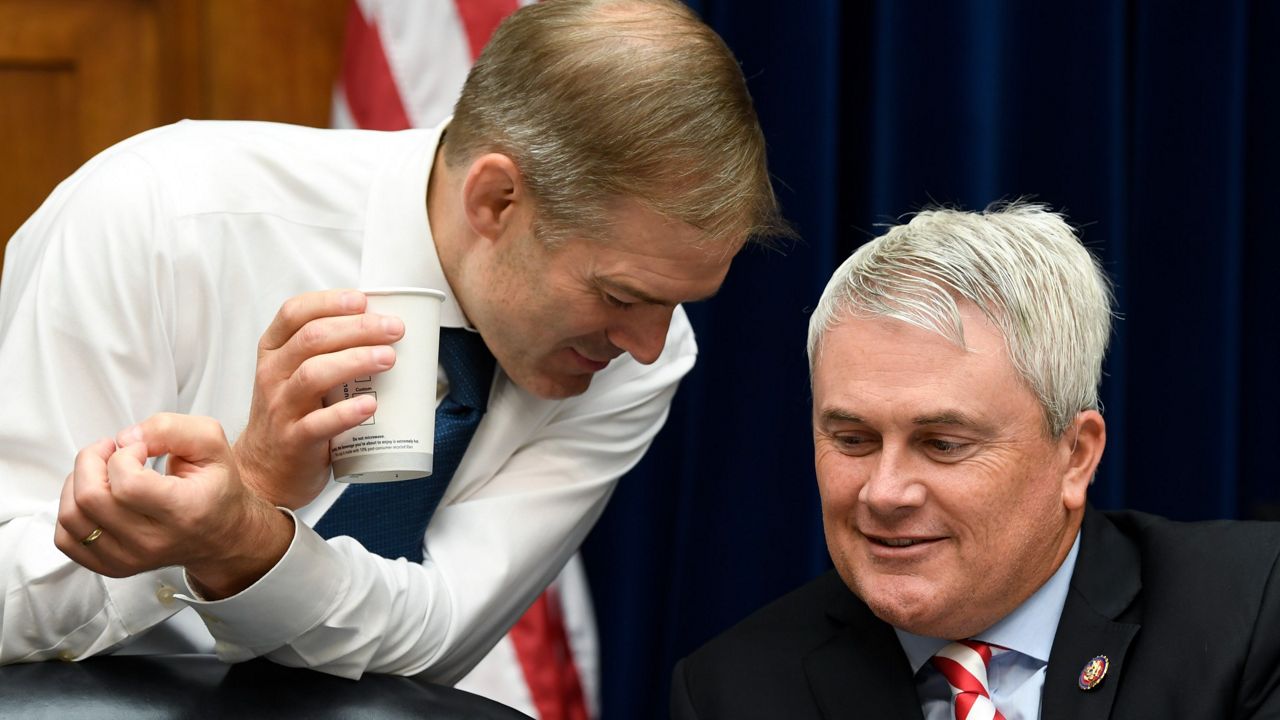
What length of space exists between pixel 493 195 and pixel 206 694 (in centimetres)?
73

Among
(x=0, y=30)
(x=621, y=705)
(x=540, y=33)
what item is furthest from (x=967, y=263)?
(x=0, y=30)

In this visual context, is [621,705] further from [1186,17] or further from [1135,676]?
[1186,17]

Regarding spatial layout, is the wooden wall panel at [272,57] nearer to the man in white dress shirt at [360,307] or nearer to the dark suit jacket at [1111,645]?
the man in white dress shirt at [360,307]

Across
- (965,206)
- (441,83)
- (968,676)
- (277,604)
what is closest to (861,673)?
(968,676)

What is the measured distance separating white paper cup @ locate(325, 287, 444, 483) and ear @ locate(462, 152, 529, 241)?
1.14 ft

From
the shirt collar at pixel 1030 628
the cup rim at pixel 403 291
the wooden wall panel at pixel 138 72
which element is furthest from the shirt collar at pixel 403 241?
the wooden wall panel at pixel 138 72

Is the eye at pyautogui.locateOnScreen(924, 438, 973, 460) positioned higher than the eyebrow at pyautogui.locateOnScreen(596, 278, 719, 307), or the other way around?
the eyebrow at pyautogui.locateOnScreen(596, 278, 719, 307)

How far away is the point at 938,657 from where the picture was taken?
1823 millimetres

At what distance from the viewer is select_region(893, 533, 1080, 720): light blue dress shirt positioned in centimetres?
179

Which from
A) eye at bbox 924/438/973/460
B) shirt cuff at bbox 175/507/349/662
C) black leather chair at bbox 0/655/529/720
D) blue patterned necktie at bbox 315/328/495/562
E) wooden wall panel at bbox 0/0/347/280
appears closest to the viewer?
black leather chair at bbox 0/655/529/720

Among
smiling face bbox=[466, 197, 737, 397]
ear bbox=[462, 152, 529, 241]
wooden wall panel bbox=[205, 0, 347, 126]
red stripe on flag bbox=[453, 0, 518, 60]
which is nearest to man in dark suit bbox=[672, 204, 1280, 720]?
smiling face bbox=[466, 197, 737, 397]

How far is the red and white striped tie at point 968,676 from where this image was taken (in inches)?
68.5

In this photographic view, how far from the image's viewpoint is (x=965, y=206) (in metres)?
2.72

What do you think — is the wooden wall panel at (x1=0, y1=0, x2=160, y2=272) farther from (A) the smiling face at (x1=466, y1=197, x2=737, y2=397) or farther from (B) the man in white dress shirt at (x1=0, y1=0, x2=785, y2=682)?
(A) the smiling face at (x1=466, y1=197, x2=737, y2=397)
